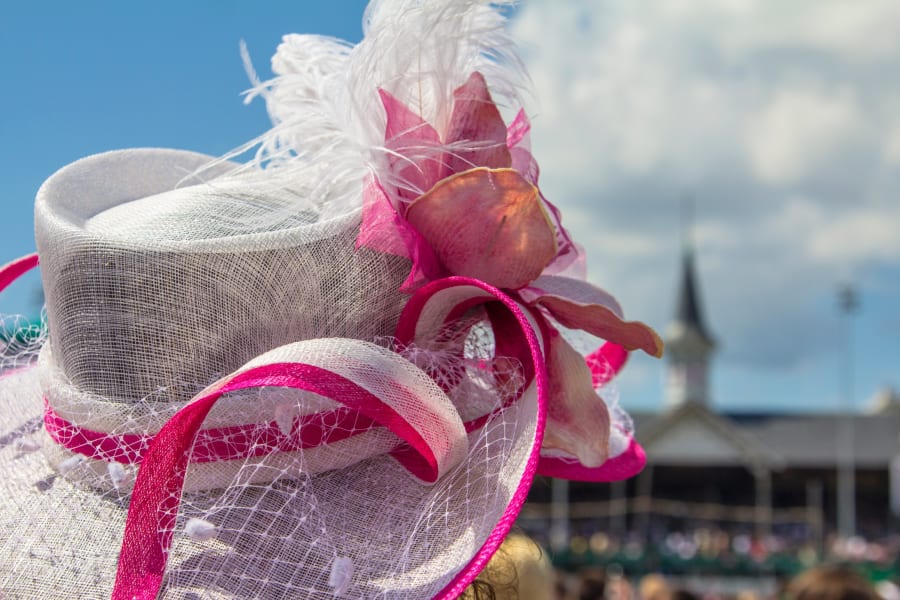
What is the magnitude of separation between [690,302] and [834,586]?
55.6 m

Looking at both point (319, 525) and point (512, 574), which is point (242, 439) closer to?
point (319, 525)

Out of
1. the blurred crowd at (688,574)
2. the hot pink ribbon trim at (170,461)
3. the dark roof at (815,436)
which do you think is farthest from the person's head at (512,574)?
the dark roof at (815,436)

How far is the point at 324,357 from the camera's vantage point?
1026mm

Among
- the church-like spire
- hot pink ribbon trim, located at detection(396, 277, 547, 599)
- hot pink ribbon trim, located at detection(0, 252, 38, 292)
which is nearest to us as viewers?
hot pink ribbon trim, located at detection(396, 277, 547, 599)

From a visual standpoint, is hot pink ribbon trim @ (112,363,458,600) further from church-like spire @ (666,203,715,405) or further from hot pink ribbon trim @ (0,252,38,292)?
church-like spire @ (666,203,715,405)

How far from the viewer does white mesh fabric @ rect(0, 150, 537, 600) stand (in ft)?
3.51

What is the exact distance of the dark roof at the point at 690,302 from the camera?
55500mm

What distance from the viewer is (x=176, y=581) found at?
3.48ft

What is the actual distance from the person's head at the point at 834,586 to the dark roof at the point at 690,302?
5396 cm

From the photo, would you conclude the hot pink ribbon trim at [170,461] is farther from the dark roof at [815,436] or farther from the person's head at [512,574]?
the dark roof at [815,436]

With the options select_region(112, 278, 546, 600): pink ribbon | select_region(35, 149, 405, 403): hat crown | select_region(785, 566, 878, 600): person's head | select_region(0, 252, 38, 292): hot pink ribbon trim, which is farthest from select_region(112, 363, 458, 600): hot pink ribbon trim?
select_region(785, 566, 878, 600): person's head

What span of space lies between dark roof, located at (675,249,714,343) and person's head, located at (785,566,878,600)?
54.0m

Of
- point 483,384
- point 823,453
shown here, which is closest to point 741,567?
point 823,453

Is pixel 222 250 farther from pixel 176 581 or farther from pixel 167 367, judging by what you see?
pixel 176 581
